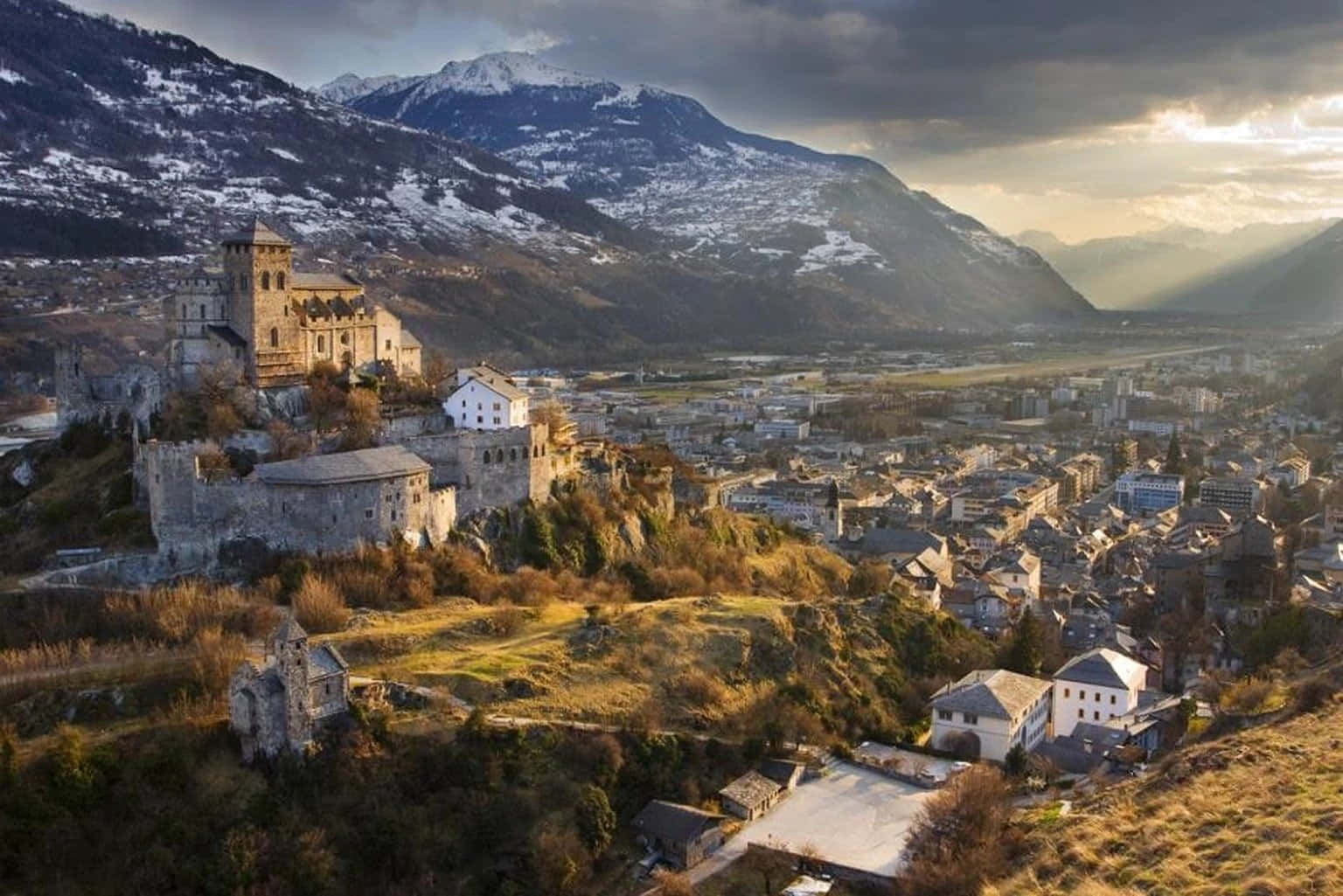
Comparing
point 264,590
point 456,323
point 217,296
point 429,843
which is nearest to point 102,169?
point 456,323

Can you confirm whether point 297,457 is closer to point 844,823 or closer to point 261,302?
point 261,302

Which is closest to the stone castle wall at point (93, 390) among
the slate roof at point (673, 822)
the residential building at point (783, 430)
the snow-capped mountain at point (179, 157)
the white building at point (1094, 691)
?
the slate roof at point (673, 822)

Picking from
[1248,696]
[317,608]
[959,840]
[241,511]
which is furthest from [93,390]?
[1248,696]

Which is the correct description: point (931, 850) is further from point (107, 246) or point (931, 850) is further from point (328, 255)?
point (328, 255)

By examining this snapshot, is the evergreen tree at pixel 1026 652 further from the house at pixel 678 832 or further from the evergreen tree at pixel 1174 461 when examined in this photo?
the evergreen tree at pixel 1174 461

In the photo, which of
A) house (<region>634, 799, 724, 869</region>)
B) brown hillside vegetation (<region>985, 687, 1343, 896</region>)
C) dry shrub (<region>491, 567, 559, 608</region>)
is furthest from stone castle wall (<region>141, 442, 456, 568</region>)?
brown hillside vegetation (<region>985, 687, 1343, 896</region>)

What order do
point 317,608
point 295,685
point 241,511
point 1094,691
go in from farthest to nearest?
point 1094,691 → point 241,511 → point 317,608 → point 295,685
